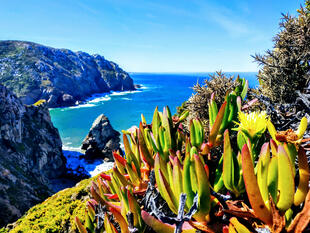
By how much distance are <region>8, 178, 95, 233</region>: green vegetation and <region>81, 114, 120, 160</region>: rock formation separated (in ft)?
94.7

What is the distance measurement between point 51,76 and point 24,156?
76013 millimetres

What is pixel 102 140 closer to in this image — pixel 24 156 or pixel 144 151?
pixel 24 156

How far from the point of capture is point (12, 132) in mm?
15969

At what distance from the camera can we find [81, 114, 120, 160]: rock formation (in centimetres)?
3134

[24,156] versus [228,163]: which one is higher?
[228,163]

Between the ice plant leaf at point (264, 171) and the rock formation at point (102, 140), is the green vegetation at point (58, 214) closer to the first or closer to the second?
the ice plant leaf at point (264, 171)

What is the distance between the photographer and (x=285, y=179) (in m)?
0.86

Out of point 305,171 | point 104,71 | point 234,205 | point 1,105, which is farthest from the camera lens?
point 104,71

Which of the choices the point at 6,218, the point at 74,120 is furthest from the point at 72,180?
the point at 74,120

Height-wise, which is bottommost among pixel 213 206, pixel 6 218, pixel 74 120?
pixel 74 120

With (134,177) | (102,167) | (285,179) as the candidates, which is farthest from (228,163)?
(102,167)

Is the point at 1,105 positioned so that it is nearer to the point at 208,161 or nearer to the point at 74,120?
the point at 208,161

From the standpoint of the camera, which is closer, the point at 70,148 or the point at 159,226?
the point at 159,226

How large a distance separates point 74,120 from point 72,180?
29324mm
